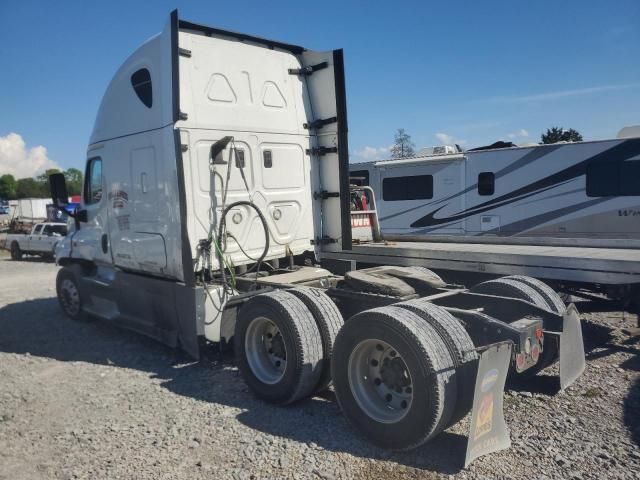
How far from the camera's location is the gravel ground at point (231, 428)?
11.7ft

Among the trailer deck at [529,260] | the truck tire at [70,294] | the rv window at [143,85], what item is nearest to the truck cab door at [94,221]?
the truck tire at [70,294]

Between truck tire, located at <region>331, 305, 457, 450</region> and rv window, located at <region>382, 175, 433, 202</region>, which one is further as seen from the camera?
rv window, located at <region>382, 175, 433, 202</region>

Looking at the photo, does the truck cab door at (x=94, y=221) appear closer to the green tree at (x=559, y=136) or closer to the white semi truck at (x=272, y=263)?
the white semi truck at (x=272, y=263)

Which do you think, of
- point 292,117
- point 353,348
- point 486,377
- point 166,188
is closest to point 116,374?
point 166,188

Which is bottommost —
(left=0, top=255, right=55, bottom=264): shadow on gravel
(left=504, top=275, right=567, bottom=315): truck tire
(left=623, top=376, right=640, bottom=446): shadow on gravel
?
(left=623, top=376, right=640, bottom=446): shadow on gravel

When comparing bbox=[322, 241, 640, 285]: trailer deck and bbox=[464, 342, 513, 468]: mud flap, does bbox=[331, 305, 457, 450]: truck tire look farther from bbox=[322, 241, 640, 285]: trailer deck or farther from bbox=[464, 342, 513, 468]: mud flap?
bbox=[322, 241, 640, 285]: trailer deck

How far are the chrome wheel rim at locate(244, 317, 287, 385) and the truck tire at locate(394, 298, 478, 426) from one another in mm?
1592

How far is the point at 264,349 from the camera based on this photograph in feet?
16.4

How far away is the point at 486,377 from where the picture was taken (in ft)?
11.4

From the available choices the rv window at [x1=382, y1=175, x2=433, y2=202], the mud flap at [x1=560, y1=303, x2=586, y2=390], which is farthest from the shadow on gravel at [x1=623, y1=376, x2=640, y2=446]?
the rv window at [x1=382, y1=175, x2=433, y2=202]

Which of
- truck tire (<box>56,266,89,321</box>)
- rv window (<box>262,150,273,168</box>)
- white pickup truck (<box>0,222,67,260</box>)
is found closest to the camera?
rv window (<box>262,150,273,168</box>)

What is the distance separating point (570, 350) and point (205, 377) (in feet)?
11.2

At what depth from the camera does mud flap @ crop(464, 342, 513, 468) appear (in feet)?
11.1

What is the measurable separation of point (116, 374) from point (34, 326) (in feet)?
10.4
